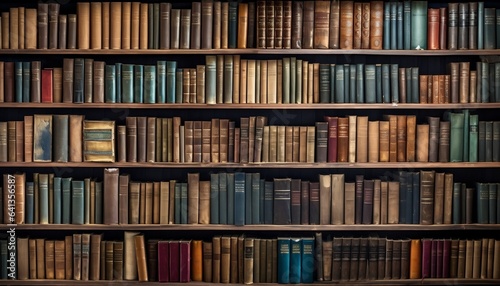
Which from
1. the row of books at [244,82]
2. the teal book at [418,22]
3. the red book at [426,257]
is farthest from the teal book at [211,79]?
the red book at [426,257]

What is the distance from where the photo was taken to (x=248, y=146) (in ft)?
15.1

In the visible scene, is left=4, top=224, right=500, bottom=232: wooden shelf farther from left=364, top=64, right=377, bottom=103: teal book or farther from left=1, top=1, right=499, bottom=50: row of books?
left=1, top=1, right=499, bottom=50: row of books

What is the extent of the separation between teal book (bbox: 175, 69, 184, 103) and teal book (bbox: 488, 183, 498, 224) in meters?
1.98

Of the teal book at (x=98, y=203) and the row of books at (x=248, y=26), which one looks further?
the teal book at (x=98, y=203)

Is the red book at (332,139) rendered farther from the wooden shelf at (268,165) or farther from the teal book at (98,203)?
the teal book at (98,203)

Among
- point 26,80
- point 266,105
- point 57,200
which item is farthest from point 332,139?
point 26,80

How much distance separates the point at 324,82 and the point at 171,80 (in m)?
0.94

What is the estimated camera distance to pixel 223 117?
4.84 metres

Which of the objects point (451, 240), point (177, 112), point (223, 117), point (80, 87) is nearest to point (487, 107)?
point (451, 240)

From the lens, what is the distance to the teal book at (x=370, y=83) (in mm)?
4574

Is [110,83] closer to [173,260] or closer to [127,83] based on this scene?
[127,83]

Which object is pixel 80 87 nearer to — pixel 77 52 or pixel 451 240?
pixel 77 52

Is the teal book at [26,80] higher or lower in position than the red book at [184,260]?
higher

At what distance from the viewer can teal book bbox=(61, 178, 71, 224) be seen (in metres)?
4.63
